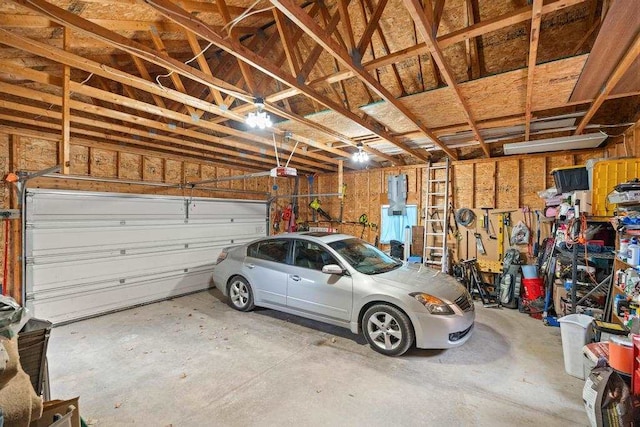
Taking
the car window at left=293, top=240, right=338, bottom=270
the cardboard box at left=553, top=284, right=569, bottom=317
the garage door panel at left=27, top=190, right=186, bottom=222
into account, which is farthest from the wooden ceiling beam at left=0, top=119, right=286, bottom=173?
the cardboard box at left=553, top=284, right=569, bottom=317

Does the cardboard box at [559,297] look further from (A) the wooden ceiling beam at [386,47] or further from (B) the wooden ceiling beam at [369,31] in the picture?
(B) the wooden ceiling beam at [369,31]

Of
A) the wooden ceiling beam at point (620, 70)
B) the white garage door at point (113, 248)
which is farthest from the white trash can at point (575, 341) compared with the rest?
the white garage door at point (113, 248)

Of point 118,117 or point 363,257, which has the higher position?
point 118,117

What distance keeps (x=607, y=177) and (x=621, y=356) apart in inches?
99.9

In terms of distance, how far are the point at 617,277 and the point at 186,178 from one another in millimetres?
7608

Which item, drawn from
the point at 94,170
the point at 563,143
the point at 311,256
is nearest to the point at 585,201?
the point at 563,143

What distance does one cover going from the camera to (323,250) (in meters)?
4.15

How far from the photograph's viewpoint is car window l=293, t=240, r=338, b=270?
4.06m

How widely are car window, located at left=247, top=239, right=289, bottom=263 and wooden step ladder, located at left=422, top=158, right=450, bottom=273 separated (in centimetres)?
378

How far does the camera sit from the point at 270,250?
4672mm

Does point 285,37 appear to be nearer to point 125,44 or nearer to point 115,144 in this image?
point 125,44

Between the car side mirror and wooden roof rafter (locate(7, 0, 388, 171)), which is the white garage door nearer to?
wooden roof rafter (locate(7, 0, 388, 171))

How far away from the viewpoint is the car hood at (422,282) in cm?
339

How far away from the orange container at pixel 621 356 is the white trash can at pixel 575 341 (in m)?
0.67
